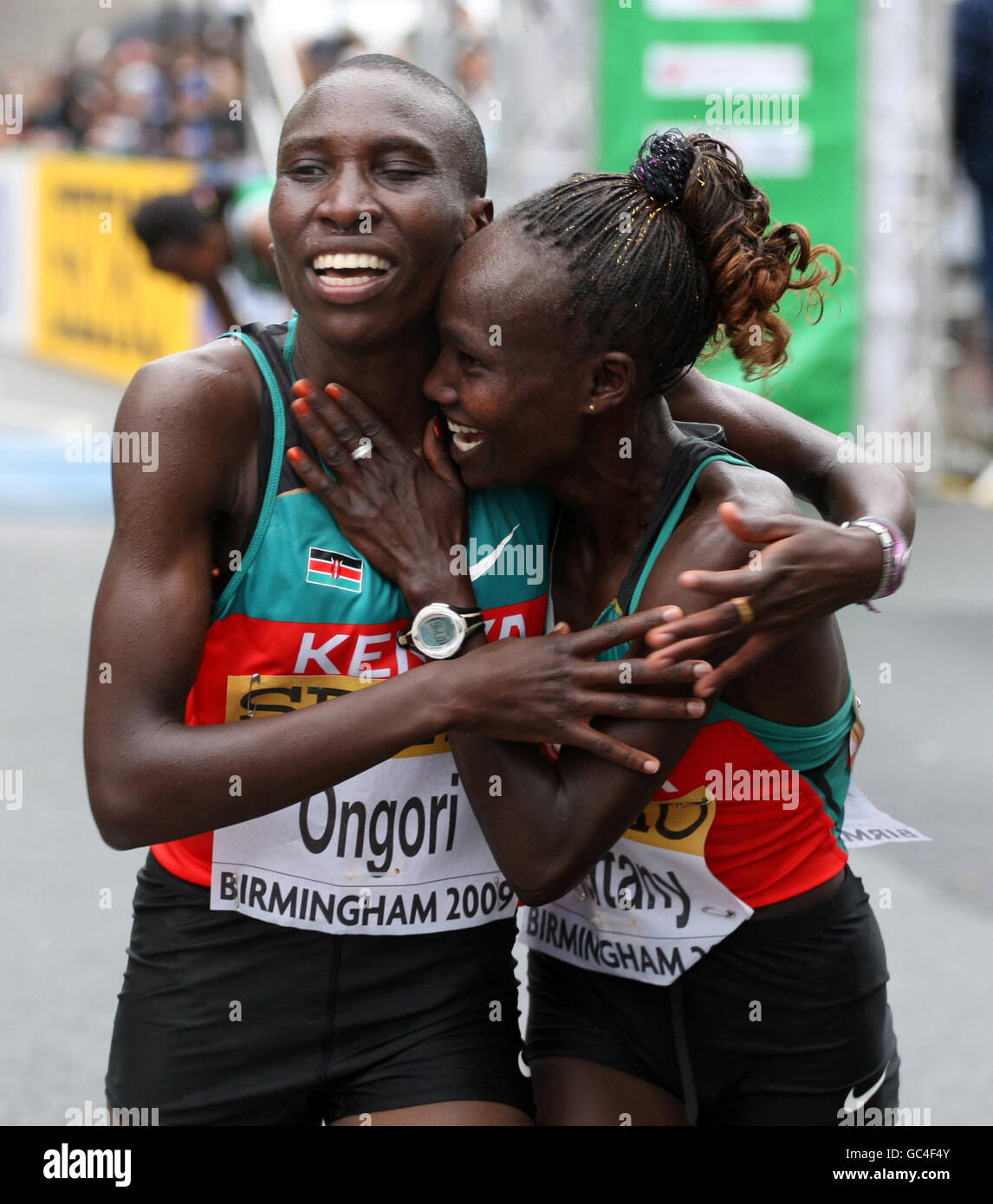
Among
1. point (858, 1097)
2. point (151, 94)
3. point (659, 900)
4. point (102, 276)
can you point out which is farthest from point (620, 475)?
point (151, 94)

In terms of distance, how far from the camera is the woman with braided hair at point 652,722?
2145 mm

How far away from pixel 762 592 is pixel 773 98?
712 cm

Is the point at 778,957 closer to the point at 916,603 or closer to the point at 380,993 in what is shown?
the point at 380,993

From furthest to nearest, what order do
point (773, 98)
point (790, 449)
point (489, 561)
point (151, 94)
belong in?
point (151, 94)
point (773, 98)
point (790, 449)
point (489, 561)

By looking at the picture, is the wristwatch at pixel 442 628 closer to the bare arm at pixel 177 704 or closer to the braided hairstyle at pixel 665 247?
the bare arm at pixel 177 704

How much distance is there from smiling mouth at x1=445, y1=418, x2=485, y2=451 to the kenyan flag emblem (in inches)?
8.6

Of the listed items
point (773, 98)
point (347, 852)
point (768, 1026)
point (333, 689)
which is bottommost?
point (768, 1026)

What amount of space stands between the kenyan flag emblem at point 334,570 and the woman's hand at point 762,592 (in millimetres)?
409

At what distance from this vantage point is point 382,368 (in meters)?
2.24

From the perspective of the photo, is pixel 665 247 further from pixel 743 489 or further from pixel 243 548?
pixel 243 548

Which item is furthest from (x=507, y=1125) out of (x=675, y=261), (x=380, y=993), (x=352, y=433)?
(x=675, y=261)

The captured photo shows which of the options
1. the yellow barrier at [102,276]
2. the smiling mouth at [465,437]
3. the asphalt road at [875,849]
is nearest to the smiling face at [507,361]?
the smiling mouth at [465,437]

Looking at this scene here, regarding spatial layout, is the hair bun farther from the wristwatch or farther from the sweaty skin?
the wristwatch

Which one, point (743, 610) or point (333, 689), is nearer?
point (743, 610)
